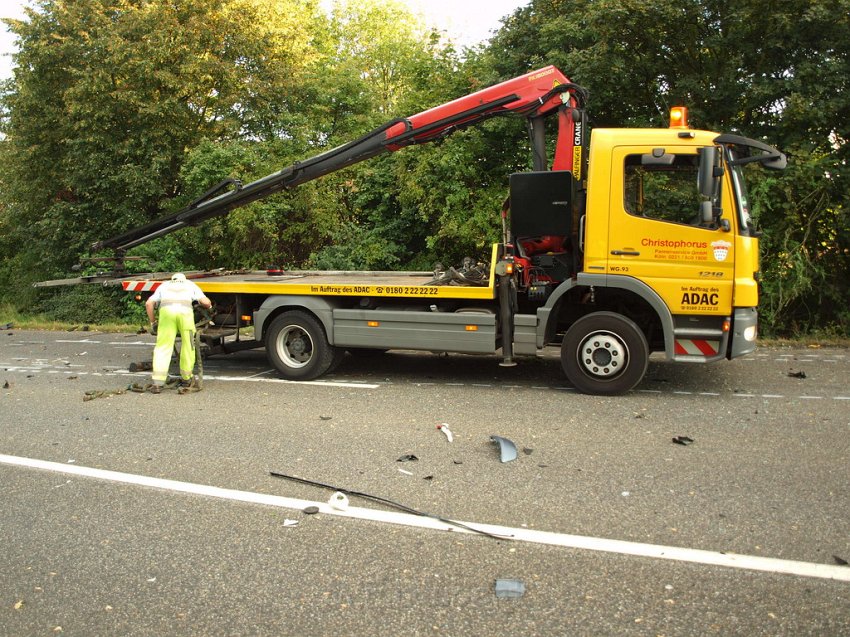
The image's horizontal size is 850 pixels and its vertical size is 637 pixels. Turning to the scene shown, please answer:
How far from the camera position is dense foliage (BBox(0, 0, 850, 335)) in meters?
11.2

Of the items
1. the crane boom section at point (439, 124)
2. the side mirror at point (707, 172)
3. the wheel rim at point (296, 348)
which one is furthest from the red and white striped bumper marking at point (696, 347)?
the wheel rim at point (296, 348)

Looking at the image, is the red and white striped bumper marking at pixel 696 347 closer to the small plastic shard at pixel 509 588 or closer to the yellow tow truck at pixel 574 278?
the yellow tow truck at pixel 574 278

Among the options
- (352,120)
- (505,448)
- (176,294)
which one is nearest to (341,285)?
(176,294)

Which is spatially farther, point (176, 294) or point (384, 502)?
point (176, 294)

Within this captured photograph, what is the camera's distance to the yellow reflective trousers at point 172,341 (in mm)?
8180

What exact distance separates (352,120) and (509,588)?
51.0 feet

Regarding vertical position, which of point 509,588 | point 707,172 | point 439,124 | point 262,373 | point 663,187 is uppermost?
point 439,124

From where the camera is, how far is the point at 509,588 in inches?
131

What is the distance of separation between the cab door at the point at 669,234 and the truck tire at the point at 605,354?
1.67 ft

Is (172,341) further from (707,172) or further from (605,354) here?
(707,172)

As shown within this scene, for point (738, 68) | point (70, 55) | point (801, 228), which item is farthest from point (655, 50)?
point (70, 55)

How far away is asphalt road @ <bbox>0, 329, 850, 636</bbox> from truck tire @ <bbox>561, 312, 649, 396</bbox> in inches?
9.7

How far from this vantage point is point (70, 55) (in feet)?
61.5

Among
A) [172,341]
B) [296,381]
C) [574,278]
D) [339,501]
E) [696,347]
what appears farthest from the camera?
[296,381]
